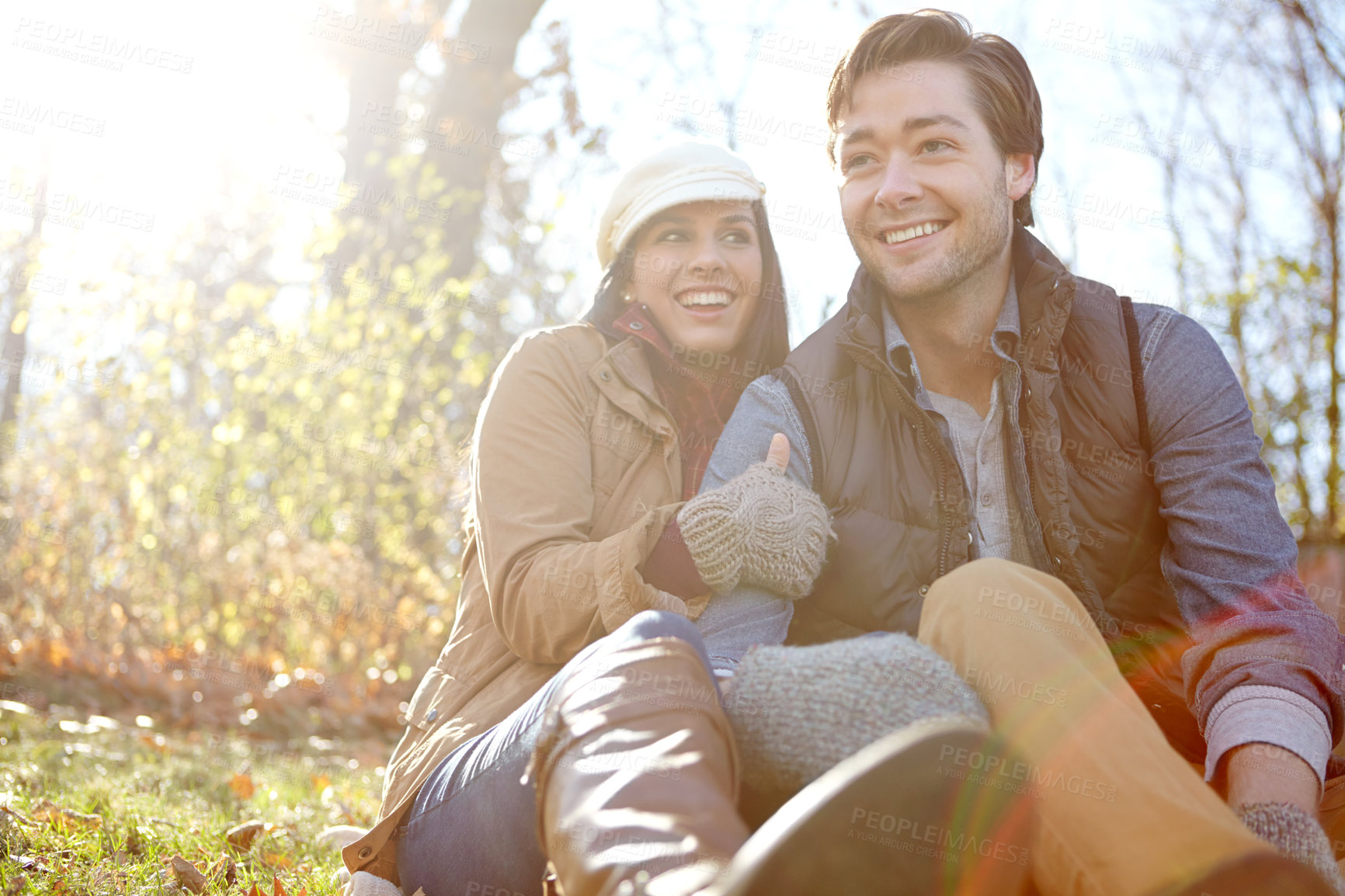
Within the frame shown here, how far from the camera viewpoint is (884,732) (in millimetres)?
1509

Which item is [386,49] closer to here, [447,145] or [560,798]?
[447,145]

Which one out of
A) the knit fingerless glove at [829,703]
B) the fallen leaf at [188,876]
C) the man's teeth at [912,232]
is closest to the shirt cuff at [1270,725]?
the knit fingerless glove at [829,703]

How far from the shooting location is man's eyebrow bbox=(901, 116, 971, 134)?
263 centimetres

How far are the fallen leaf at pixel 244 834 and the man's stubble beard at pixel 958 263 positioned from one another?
2.24m

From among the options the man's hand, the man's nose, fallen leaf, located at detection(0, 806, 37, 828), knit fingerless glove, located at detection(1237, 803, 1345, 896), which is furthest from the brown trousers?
fallen leaf, located at detection(0, 806, 37, 828)

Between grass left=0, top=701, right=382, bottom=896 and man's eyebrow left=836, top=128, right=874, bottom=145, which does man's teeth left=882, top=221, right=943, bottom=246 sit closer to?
man's eyebrow left=836, top=128, right=874, bottom=145

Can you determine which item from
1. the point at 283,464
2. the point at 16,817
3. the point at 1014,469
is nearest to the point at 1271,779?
the point at 1014,469

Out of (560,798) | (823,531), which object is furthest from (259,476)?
(560,798)

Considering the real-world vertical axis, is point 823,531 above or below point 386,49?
below

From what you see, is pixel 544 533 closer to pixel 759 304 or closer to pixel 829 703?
pixel 829 703

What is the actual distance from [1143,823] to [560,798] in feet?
2.61

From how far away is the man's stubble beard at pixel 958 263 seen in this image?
104 inches

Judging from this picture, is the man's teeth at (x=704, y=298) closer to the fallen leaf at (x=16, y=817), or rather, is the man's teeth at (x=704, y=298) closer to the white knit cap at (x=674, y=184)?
the white knit cap at (x=674, y=184)

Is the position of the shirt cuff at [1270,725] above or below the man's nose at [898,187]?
below
